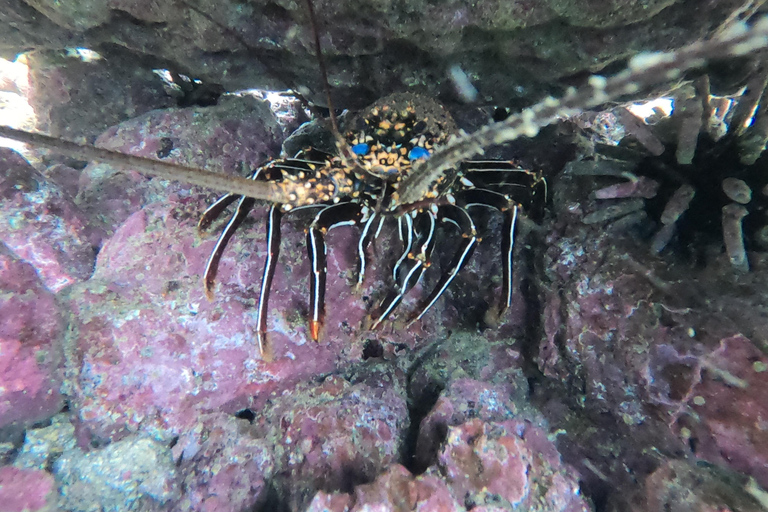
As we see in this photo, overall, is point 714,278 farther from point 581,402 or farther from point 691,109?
point 581,402

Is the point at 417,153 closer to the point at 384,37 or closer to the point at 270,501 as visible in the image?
the point at 384,37

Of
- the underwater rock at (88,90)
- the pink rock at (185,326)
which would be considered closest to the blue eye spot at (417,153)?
the pink rock at (185,326)

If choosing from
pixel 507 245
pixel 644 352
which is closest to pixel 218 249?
pixel 507 245

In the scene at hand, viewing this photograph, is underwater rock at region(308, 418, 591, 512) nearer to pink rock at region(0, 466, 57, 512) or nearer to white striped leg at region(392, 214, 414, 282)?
white striped leg at region(392, 214, 414, 282)

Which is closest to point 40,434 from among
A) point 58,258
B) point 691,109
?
point 58,258

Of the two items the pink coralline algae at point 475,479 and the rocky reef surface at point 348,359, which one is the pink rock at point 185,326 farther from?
the pink coralline algae at point 475,479

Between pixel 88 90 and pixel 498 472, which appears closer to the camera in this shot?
pixel 498 472
